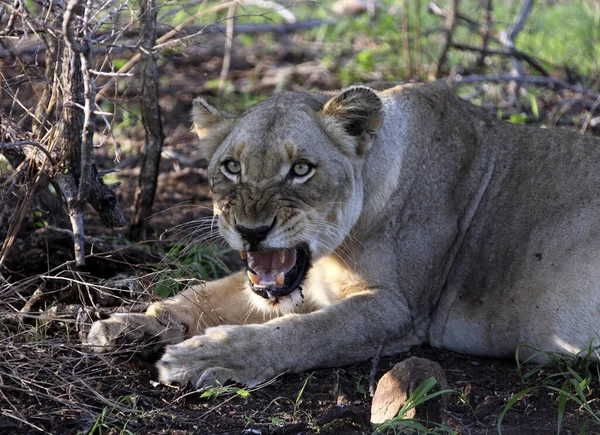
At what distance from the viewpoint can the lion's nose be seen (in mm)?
3738

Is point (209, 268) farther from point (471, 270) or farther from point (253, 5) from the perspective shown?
point (253, 5)

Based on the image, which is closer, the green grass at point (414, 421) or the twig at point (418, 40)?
the green grass at point (414, 421)

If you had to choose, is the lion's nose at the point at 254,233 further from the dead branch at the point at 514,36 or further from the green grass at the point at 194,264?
the dead branch at the point at 514,36

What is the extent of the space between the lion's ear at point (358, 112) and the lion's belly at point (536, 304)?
86 centimetres

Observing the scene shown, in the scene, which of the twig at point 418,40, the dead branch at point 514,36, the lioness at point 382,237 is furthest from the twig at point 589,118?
the lioness at point 382,237

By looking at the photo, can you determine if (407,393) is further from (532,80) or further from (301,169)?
(532,80)

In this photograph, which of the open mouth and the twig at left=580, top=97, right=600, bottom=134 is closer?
the open mouth

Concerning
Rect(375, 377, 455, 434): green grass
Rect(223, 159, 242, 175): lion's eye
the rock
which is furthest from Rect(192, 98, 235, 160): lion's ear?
Rect(375, 377, 455, 434): green grass

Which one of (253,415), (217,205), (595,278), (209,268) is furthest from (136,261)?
(595,278)

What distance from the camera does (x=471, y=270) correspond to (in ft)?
14.6

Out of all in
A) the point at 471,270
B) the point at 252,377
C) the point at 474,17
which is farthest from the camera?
the point at 474,17

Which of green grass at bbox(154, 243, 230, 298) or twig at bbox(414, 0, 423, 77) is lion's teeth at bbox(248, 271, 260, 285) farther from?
twig at bbox(414, 0, 423, 77)

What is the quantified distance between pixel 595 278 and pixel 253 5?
5.07m

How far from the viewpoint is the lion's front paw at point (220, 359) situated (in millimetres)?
3643
